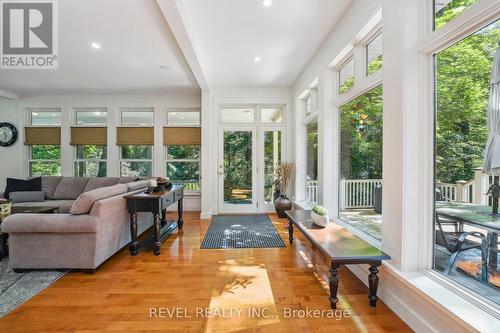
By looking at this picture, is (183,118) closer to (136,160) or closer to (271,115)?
(136,160)

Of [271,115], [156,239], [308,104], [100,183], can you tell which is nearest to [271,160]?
[271,115]

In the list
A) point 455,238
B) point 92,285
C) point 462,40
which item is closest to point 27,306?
point 92,285

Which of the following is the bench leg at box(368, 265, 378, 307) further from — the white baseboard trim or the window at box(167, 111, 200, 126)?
the window at box(167, 111, 200, 126)

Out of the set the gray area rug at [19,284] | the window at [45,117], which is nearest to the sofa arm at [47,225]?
the gray area rug at [19,284]

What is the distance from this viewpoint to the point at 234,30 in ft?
10.1

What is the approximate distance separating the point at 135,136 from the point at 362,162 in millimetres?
5148

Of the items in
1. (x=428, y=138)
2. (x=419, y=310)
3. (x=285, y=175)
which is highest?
(x=428, y=138)

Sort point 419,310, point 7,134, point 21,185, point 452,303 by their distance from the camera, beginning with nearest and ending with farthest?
point 452,303
point 419,310
point 21,185
point 7,134

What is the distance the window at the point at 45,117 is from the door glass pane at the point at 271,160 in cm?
515

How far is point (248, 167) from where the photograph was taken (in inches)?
220

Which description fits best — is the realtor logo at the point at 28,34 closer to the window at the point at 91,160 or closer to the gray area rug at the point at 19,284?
the window at the point at 91,160

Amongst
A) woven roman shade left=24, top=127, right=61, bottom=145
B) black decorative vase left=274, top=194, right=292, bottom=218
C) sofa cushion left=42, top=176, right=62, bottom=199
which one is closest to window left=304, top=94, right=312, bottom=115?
black decorative vase left=274, top=194, right=292, bottom=218

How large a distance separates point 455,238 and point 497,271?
11.9 inches

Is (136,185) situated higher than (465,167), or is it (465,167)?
(465,167)
